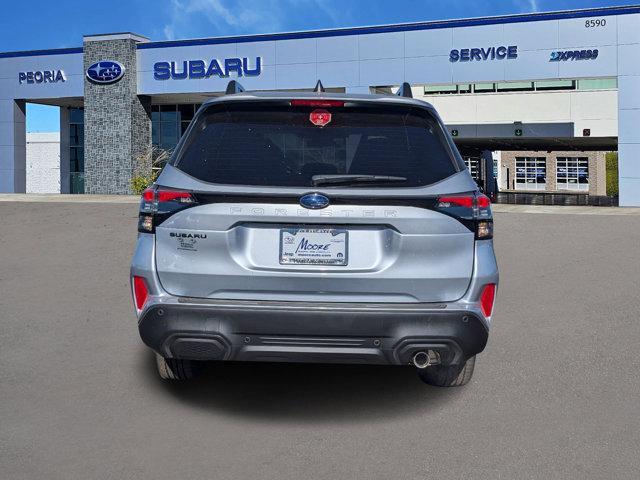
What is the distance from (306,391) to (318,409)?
0.40m

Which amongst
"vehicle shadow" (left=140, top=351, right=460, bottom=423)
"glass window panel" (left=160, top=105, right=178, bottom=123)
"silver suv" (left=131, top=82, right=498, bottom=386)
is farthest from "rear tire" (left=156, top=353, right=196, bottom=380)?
"glass window panel" (left=160, top=105, right=178, bottom=123)

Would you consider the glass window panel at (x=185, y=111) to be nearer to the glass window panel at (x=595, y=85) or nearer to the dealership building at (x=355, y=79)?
the dealership building at (x=355, y=79)

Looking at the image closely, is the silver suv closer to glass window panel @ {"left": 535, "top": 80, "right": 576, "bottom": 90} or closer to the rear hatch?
the rear hatch

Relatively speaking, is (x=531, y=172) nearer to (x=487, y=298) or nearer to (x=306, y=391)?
(x=306, y=391)

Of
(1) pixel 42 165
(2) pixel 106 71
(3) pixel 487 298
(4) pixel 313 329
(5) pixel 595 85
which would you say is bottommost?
(4) pixel 313 329

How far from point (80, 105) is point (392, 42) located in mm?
17832

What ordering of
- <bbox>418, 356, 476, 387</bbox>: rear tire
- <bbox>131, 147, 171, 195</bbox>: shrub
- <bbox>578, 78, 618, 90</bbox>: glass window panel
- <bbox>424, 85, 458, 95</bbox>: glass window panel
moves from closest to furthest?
<bbox>418, 356, 476, 387</bbox>: rear tire, <bbox>131, 147, 171, 195</bbox>: shrub, <bbox>578, 78, 618, 90</bbox>: glass window panel, <bbox>424, 85, 458, 95</bbox>: glass window panel

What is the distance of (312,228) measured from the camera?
4.25 metres

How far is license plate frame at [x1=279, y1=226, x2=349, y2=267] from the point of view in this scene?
423 cm

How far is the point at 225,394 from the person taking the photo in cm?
509

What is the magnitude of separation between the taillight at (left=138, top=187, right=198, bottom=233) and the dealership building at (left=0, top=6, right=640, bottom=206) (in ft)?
81.1

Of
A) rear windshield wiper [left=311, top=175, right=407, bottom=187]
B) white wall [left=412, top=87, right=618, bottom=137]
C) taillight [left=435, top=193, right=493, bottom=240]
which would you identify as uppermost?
white wall [left=412, top=87, right=618, bottom=137]

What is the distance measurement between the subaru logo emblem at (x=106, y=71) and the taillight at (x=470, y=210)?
31240mm

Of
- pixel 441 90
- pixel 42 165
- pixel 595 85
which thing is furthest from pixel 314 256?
pixel 42 165
